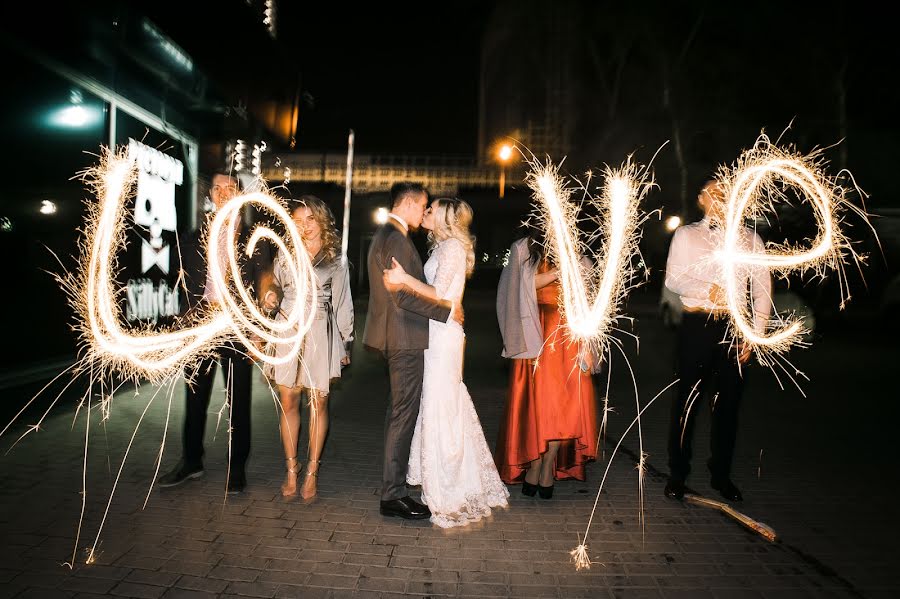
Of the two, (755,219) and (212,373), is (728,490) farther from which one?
(212,373)

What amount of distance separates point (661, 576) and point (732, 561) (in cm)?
52

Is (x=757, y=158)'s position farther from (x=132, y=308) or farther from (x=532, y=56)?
(x=532, y=56)

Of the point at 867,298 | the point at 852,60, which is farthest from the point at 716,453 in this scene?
the point at 867,298

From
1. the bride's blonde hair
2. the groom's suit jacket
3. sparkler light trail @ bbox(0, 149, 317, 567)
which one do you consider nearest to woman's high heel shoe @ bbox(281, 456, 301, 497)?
sparkler light trail @ bbox(0, 149, 317, 567)

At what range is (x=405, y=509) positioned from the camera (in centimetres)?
401

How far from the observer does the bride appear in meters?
3.93

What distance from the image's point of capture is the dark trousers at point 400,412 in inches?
157

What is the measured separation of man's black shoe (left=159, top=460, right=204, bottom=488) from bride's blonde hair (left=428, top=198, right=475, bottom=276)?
254cm

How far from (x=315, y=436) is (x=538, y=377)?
167 cm

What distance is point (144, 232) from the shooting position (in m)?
8.38

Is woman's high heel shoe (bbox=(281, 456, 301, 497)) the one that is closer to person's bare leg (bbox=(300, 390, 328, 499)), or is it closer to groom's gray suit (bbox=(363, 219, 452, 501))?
person's bare leg (bbox=(300, 390, 328, 499))

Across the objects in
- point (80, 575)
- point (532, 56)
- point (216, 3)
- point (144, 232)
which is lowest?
point (80, 575)

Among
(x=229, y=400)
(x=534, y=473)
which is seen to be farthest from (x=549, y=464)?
(x=229, y=400)

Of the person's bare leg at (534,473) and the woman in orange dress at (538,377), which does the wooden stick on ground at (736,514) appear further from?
the person's bare leg at (534,473)
